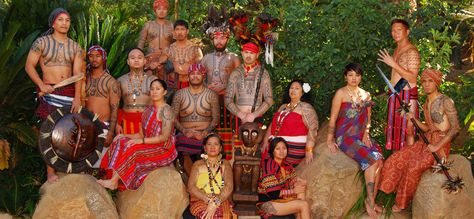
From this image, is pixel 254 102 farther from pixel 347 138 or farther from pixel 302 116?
pixel 347 138

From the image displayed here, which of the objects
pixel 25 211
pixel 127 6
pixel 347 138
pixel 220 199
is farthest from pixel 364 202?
pixel 127 6

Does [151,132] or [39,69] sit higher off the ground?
[39,69]

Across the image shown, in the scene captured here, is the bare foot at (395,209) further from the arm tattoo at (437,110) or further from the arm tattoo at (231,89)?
the arm tattoo at (231,89)

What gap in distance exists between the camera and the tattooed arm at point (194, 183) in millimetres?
7719

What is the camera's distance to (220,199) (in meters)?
7.77

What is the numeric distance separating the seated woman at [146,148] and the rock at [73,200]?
0.69 feet

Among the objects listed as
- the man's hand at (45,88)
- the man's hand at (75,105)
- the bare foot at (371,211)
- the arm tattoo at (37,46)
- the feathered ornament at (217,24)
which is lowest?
the bare foot at (371,211)

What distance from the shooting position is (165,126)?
7.86 metres

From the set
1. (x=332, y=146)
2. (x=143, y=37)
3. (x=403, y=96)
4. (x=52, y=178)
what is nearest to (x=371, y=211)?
(x=332, y=146)

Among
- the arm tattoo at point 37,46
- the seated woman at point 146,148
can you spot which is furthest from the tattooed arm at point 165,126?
the arm tattoo at point 37,46

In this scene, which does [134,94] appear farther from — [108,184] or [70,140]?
[108,184]

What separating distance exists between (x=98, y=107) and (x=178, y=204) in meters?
1.44

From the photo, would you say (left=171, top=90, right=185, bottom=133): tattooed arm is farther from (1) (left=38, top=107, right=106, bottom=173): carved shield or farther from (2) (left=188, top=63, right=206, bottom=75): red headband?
(1) (left=38, top=107, right=106, bottom=173): carved shield

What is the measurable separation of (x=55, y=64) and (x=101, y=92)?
2.08 feet
